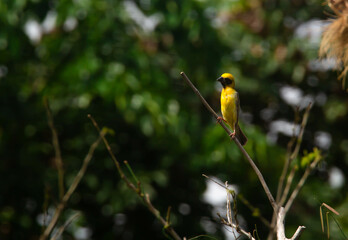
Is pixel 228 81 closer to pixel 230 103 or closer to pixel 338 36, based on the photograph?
pixel 230 103

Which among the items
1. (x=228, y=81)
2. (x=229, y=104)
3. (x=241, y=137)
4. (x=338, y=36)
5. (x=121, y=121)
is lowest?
(x=121, y=121)

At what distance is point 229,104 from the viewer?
172 inches

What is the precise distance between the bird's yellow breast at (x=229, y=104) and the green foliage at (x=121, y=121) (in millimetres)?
1141

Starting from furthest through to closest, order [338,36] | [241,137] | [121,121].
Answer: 1. [121,121]
2. [241,137]
3. [338,36]

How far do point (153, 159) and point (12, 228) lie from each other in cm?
185

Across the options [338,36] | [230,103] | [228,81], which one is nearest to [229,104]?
[230,103]

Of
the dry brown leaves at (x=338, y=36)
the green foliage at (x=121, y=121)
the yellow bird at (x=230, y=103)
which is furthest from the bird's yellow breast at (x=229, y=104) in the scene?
the dry brown leaves at (x=338, y=36)

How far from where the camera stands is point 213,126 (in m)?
5.83

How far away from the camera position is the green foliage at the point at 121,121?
5715 millimetres

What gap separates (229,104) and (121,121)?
7.92 ft

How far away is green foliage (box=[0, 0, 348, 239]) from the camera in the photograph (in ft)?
18.7

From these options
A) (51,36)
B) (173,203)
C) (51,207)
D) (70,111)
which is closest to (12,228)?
(51,207)

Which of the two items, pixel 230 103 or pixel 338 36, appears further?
pixel 230 103

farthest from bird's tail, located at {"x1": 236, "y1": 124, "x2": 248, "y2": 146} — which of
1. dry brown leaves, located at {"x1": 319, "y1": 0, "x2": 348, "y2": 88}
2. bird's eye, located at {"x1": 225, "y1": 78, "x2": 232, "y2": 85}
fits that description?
dry brown leaves, located at {"x1": 319, "y1": 0, "x2": 348, "y2": 88}
